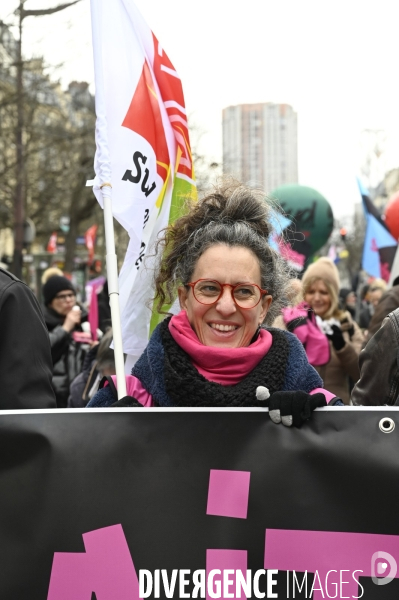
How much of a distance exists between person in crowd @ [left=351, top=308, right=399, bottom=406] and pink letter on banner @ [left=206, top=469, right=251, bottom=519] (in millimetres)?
766

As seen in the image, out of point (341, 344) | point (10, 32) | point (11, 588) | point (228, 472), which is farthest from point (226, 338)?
point (10, 32)

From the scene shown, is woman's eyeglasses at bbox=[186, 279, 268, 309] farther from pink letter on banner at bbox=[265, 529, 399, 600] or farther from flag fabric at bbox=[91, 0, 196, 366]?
pink letter on banner at bbox=[265, 529, 399, 600]

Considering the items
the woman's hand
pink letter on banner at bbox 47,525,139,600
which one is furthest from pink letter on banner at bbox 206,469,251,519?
the woman's hand

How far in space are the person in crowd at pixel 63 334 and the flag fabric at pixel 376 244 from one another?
3.62 metres

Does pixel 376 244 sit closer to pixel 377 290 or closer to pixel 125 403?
pixel 377 290

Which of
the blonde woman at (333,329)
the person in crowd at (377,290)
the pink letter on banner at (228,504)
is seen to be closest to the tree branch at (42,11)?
the blonde woman at (333,329)

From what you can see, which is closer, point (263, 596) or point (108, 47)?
point (263, 596)

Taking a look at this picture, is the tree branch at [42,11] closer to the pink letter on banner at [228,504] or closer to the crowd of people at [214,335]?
the crowd of people at [214,335]

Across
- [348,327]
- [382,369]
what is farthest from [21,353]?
[348,327]

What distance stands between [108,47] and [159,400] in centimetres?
135

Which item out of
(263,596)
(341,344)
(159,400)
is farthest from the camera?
(341,344)

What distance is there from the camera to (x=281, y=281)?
9.18 feet

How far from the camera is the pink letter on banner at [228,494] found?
2152mm

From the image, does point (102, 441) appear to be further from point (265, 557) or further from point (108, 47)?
point (108, 47)
